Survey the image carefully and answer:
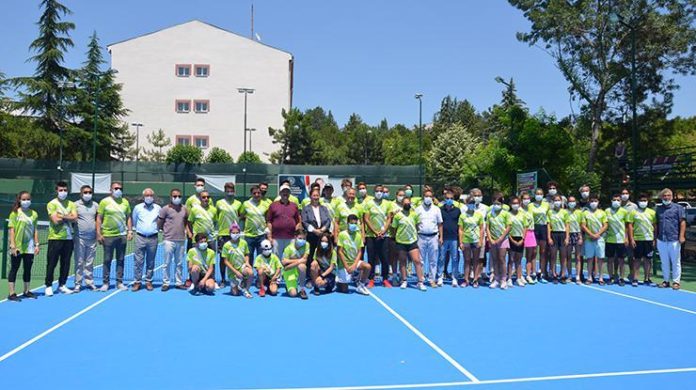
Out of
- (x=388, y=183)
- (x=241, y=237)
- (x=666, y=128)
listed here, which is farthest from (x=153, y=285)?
(x=666, y=128)

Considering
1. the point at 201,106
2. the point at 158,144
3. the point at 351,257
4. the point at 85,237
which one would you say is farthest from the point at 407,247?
the point at 201,106

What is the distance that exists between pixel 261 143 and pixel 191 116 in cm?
648

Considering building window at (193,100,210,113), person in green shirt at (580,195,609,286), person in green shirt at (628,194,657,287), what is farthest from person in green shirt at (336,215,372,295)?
building window at (193,100,210,113)

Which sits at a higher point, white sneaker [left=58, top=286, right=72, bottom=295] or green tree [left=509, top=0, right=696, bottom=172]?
green tree [left=509, top=0, right=696, bottom=172]

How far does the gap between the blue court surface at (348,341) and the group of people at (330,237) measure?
1.83 ft

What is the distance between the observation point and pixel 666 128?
96.3 ft

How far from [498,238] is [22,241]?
840 centimetres

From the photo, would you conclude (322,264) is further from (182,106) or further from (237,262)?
(182,106)

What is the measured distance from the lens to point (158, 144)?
45.8 meters

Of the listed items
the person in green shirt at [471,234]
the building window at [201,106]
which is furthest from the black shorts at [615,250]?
the building window at [201,106]

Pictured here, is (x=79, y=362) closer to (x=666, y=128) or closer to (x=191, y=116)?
(x=666, y=128)

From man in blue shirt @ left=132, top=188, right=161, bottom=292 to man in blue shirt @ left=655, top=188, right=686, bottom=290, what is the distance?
980 centimetres

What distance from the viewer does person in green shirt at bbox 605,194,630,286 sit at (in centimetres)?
1127

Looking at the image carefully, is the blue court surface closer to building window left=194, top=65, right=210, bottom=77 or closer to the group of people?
the group of people
